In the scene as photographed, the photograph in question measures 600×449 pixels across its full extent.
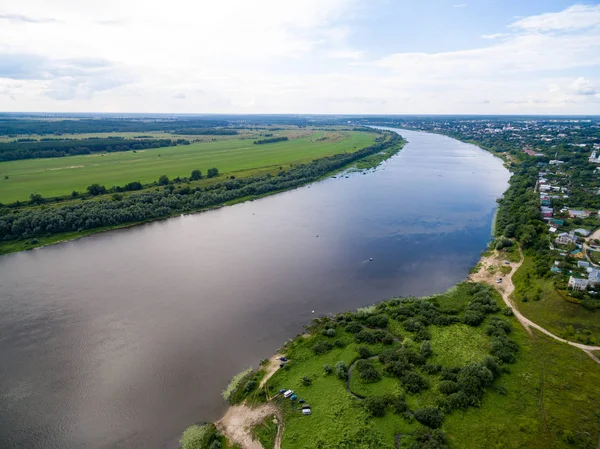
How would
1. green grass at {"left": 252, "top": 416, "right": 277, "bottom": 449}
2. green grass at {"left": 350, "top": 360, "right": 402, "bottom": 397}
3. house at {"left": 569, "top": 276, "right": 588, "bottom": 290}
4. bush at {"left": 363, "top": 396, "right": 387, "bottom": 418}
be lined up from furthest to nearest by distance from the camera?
house at {"left": 569, "top": 276, "right": 588, "bottom": 290} → green grass at {"left": 350, "top": 360, "right": 402, "bottom": 397} → bush at {"left": 363, "top": 396, "right": 387, "bottom": 418} → green grass at {"left": 252, "top": 416, "right": 277, "bottom": 449}

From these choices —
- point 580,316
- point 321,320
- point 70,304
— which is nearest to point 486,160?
point 580,316

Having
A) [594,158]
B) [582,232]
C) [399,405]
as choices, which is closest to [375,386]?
[399,405]

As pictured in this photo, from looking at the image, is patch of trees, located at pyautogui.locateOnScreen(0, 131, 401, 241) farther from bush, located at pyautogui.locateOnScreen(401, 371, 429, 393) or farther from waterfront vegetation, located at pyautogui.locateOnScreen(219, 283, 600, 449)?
bush, located at pyautogui.locateOnScreen(401, 371, 429, 393)

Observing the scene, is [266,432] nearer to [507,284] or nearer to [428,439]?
[428,439]

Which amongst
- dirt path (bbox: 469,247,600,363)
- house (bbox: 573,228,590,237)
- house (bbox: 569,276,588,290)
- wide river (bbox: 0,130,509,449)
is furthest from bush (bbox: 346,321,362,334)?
house (bbox: 573,228,590,237)

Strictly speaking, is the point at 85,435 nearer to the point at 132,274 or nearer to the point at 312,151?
the point at 132,274

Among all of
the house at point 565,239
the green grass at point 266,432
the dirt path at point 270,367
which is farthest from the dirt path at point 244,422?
the house at point 565,239
